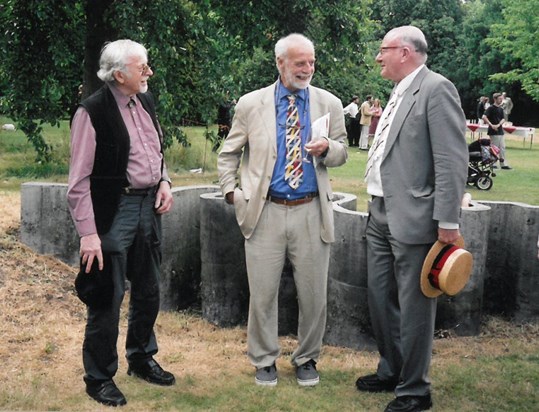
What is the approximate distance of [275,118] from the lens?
4.86 m

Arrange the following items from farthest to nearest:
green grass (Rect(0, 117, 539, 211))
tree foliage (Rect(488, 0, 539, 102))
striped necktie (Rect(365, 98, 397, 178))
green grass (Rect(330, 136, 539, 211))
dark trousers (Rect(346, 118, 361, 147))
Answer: tree foliage (Rect(488, 0, 539, 102)) → dark trousers (Rect(346, 118, 361, 147)) → green grass (Rect(0, 117, 539, 211)) → green grass (Rect(330, 136, 539, 211)) → striped necktie (Rect(365, 98, 397, 178))

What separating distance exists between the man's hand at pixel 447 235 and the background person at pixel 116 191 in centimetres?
148

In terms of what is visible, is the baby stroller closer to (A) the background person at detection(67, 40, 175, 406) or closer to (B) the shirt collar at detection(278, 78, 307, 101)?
(B) the shirt collar at detection(278, 78, 307, 101)

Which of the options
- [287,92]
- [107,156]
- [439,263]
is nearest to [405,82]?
[287,92]

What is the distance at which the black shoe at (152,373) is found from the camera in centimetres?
490

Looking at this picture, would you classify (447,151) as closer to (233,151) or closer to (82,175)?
(233,151)

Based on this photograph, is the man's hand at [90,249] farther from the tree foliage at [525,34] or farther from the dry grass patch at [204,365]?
the tree foliage at [525,34]

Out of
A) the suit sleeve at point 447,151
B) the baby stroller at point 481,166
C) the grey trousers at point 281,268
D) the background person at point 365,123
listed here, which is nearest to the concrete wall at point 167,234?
the grey trousers at point 281,268

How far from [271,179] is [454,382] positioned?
5.48 ft

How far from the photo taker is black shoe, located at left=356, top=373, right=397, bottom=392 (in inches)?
195

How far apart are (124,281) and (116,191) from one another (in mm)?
499

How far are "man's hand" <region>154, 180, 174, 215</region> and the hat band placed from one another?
1.46m

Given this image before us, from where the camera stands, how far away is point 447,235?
169 inches

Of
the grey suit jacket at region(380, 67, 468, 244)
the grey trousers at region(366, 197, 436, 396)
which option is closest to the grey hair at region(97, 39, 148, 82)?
the grey suit jacket at region(380, 67, 468, 244)
